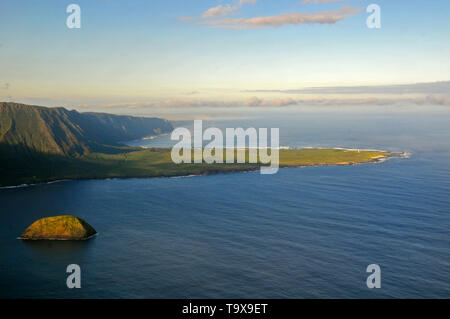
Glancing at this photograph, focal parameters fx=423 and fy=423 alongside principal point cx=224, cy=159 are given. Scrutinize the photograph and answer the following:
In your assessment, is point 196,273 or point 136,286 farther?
point 196,273

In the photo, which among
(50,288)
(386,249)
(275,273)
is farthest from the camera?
(386,249)

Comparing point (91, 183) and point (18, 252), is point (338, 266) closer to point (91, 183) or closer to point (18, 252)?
point (18, 252)

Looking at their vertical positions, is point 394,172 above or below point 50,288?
above

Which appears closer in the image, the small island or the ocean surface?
the ocean surface

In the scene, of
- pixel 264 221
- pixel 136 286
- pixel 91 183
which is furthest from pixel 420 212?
pixel 91 183

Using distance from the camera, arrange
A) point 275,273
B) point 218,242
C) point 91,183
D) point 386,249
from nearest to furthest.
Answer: point 275,273, point 386,249, point 218,242, point 91,183
